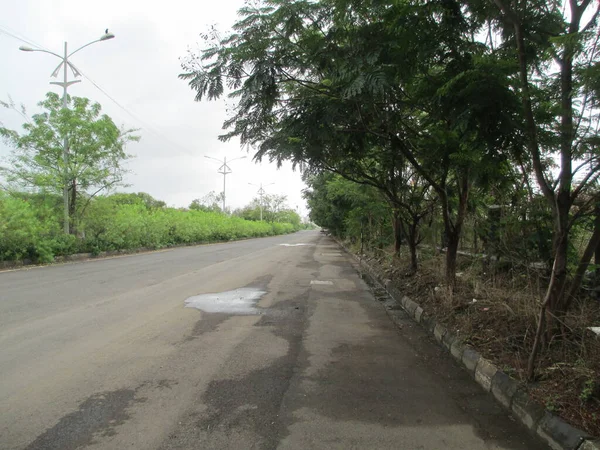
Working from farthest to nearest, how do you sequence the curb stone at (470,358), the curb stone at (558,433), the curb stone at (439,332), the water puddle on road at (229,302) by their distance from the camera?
the water puddle on road at (229,302) < the curb stone at (439,332) < the curb stone at (470,358) < the curb stone at (558,433)

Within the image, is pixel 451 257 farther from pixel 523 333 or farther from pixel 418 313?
pixel 523 333

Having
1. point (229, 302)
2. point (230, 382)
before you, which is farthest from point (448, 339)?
point (229, 302)

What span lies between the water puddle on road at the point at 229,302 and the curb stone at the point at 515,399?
356 centimetres

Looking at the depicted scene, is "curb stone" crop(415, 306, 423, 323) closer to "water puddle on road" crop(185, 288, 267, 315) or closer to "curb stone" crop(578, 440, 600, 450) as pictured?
"water puddle on road" crop(185, 288, 267, 315)

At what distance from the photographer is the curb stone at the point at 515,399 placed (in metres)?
2.80

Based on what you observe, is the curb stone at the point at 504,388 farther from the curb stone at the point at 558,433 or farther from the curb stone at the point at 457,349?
the curb stone at the point at 457,349

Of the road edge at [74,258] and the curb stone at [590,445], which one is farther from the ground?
the road edge at [74,258]

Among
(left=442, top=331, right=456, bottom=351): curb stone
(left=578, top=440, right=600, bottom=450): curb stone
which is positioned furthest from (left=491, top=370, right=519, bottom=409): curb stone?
(left=442, top=331, right=456, bottom=351): curb stone

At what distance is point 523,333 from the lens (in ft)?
14.5

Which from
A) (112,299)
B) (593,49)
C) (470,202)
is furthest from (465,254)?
(112,299)

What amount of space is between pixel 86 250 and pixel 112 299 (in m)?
11.7

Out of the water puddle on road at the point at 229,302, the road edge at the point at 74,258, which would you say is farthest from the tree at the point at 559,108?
the road edge at the point at 74,258

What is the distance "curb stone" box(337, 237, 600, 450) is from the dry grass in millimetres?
80

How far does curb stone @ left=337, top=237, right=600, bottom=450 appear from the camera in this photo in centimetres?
280
